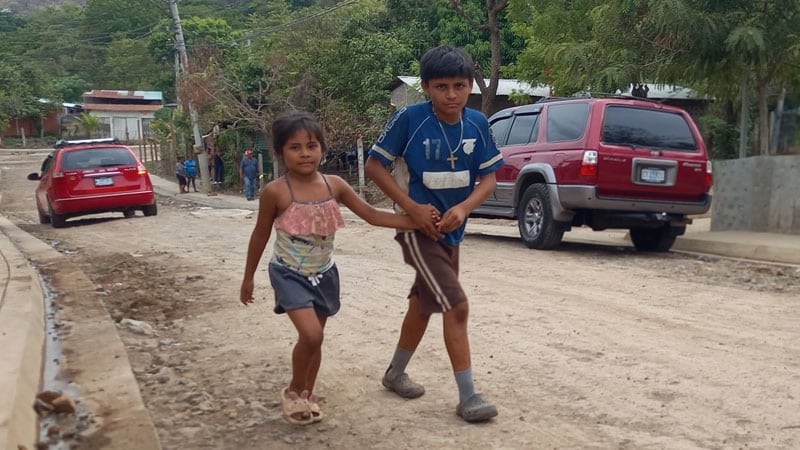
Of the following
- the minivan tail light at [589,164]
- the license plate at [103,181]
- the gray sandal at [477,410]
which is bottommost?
the gray sandal at [477,410]

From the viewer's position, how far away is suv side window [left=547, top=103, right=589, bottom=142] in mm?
9492

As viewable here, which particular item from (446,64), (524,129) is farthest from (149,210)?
(446,64)

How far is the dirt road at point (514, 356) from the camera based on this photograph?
359cm

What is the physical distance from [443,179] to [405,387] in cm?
104

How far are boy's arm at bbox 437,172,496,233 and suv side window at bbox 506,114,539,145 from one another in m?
6.58

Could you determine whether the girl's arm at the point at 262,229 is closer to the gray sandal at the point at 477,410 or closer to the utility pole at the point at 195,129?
the gray sandal at the point at 477,410

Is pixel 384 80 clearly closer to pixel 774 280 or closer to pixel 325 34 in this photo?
pixel 325 34

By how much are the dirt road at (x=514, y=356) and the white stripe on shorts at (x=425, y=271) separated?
0.53 m

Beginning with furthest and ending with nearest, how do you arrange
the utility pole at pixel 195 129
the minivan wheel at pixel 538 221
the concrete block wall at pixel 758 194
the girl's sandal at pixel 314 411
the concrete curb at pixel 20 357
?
the utility pole at pixel 195 129 < the concrete block wall at pixel 758 194 < the minivan wheel at pixel 538 221 < the girl's sandal at pixel 314 411 < the concrete curb at pixel 20 357

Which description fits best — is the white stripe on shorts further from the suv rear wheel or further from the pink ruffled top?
the suv rear wheel

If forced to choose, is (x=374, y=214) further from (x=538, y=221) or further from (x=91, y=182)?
(x=91, y=182)

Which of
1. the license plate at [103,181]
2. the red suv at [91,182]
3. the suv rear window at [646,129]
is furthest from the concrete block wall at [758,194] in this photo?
the license plate at [103,181]

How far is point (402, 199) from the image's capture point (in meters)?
3.74

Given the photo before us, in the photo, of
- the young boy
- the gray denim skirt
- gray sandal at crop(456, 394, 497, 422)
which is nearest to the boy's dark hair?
the young boy
